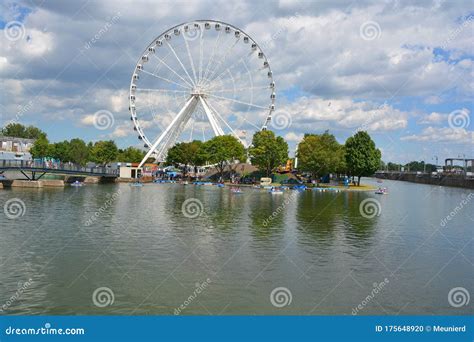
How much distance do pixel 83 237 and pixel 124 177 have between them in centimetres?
10305

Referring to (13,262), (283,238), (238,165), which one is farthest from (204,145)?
(13,262)

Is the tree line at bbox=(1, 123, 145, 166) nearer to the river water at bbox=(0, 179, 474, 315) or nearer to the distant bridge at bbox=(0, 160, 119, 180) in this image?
the distant bridge at bbox=(0, 160, 119, 180)

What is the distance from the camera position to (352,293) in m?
22.9

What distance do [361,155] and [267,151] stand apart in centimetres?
2507

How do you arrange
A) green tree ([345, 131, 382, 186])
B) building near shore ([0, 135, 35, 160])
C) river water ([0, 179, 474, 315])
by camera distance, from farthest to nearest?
building near shore ([0, 135, 35, 160]) < green tree ([345, 131, 382, 186]) < river water ([0, 179, 474, 315])

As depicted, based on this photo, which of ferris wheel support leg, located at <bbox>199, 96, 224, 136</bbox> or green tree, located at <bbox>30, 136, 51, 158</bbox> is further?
green tree, located at <bbox>30, 136, 51, 158</bbox>

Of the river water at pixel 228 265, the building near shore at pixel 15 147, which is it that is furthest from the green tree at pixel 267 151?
the building near shore at pixel 15 147

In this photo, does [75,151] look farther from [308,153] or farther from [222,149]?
[308,153]

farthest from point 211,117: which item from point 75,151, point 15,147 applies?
point 15,147

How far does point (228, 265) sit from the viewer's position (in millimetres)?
27562

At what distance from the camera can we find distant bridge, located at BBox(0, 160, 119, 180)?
88688 millimetres

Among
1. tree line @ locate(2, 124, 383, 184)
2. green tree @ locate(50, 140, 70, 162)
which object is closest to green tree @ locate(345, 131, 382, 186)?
tree line @ locate(2, 124, 383, 184)

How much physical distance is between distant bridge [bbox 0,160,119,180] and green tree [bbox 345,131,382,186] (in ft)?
214

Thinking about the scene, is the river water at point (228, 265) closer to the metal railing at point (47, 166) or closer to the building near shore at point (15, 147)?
the metal railing at point (47, 166)
